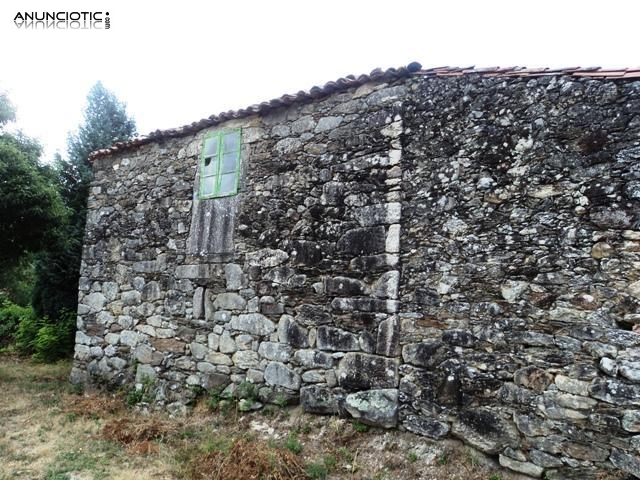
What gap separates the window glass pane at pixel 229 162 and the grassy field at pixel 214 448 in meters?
2.73

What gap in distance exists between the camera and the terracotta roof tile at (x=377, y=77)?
138 inches

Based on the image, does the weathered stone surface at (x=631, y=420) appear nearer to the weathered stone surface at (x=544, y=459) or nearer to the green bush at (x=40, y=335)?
the weathered stone surface at (x=544, y=459)

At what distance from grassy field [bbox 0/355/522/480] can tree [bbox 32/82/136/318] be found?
4.70 m

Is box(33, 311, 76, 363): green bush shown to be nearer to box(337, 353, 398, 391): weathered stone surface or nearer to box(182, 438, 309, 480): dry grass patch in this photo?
box(182, 438, 309, 480): dry grass patch

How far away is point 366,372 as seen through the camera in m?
4.19

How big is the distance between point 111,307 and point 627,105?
654 centimetres

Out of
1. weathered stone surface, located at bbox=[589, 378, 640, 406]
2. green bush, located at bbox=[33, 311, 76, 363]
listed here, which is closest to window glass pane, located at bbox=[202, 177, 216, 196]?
weathered stone surface, located at bbox=[589, 378, 640, 406]

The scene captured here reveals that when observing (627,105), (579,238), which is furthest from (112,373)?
(627,105)

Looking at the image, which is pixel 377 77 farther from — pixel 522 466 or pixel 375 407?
pixel 522 466

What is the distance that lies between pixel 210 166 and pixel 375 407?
3548 millimetres

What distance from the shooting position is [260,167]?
5348 millimetres

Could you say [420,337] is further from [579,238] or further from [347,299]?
[579,238]

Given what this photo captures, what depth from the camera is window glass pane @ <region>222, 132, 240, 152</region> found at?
5605mm

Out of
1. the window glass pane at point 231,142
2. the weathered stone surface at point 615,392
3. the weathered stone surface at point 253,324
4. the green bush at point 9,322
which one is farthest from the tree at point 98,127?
the weathered stone surface at point 615,392
